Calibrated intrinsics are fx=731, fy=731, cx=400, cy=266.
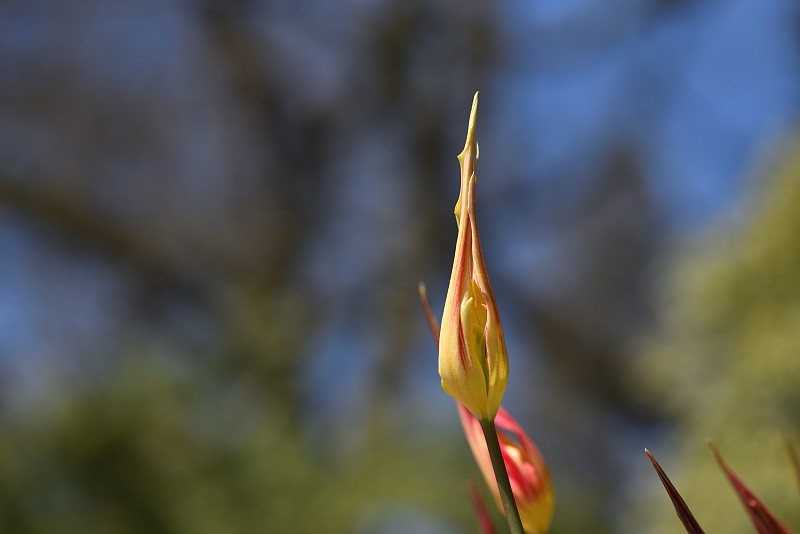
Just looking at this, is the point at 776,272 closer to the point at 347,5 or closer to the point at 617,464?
the point at 347,5

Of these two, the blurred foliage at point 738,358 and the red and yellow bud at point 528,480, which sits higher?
the blurred foliage at point 738,358

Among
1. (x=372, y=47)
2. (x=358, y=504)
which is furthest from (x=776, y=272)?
(x=372, y=47)

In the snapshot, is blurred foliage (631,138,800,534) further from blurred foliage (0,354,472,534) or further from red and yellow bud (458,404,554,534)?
blurred foliage (0,354,472,534)

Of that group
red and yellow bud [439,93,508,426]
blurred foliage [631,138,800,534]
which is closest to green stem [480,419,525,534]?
red and yellow bud [439,93,508,426]

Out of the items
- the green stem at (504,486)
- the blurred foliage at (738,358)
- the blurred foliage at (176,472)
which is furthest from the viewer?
the blurred foliage at (176,472)

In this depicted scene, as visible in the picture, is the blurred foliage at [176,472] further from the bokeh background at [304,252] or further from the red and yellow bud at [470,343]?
the red and yellow bud at [470,343]

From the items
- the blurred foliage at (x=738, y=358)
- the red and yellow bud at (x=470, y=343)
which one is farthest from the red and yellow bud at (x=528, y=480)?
the blurred foliage at (x=738, y=358)
